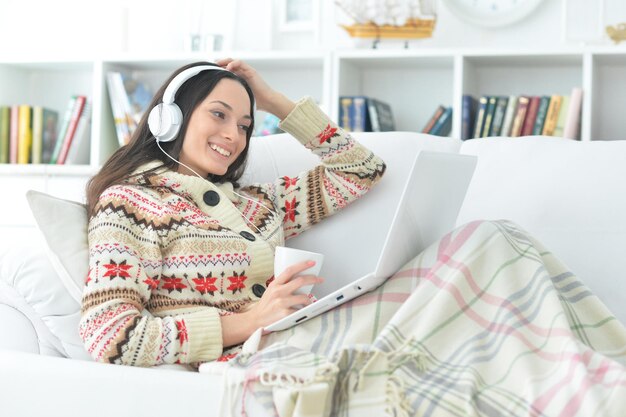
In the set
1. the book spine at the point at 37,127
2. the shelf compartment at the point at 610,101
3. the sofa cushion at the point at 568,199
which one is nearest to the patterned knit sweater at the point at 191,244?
the sofa cushion at the point at 568,199

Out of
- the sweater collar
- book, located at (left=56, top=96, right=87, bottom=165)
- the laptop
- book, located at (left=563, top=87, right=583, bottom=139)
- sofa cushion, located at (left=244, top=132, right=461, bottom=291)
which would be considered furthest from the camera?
book, located at (left=56, top=96, right=87, bottom=165)

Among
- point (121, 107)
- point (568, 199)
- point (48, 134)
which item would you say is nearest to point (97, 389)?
point (568, 199)

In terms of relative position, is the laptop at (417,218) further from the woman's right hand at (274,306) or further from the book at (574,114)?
the book at (574,114)

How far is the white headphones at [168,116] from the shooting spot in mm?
1727

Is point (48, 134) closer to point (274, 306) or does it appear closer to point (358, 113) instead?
point (358, 113)

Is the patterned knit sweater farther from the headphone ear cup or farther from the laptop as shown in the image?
the laptop

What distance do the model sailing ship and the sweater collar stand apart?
1.45m

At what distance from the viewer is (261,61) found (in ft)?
10.5

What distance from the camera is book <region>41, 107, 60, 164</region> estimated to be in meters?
3.39

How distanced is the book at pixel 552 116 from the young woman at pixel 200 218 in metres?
1.19

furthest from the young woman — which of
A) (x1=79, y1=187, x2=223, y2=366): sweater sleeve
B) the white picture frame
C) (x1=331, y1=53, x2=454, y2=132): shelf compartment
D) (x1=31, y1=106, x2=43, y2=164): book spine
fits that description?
(x1=31, y1=106, x2=43, y2=164): book spine

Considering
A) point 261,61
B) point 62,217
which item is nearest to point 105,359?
point 62,217

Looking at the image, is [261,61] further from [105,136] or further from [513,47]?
[513,47]

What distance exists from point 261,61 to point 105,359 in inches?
78.3
